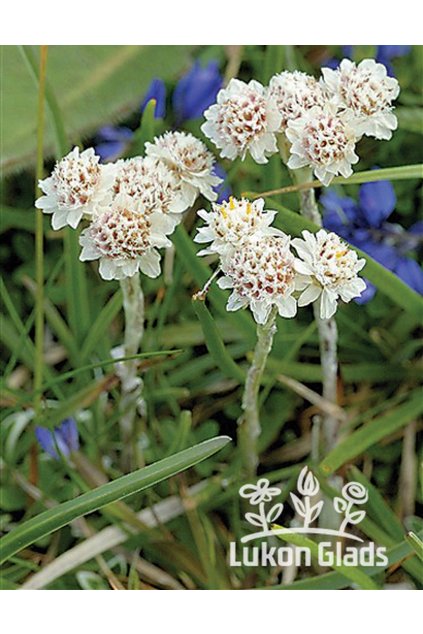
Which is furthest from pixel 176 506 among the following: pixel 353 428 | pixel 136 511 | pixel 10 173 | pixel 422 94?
pixel 422 94

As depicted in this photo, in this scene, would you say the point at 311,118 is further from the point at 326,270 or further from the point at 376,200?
the point at 376,200

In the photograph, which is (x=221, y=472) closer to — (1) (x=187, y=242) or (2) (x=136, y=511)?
(2) (x=136, y=511)

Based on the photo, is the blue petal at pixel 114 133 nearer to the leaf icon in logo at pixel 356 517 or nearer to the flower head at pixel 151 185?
the flower head at pixel 151 185

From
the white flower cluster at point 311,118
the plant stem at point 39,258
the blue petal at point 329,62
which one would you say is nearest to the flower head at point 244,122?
the white flower cluster at point 311,118

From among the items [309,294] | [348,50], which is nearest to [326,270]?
[309,294]

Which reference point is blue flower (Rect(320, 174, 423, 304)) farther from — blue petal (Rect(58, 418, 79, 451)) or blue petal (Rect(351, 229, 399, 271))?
blue petal (Rect(58, 418, 79, 451))

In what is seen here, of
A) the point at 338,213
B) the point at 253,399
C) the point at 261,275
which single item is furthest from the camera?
the point at 338,213

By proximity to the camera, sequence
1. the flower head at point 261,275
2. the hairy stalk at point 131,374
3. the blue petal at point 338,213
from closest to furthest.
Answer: the flower head at point 261,275
the hairy stalk at point 131,374
the blue petal at point 338,213
